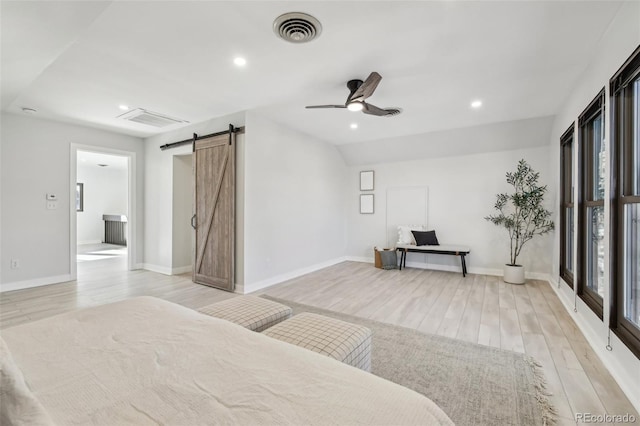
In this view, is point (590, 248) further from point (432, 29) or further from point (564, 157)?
point (432, 29)

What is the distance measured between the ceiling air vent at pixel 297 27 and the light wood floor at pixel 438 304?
113 inches

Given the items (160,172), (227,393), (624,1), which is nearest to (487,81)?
(624,1)

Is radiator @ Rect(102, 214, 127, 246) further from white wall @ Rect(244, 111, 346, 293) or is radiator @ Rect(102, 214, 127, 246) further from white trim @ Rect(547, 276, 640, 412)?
white trim @ Rect(547, 276, 640, 412)

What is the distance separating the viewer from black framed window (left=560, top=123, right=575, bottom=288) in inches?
154

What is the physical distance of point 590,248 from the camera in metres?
3.19

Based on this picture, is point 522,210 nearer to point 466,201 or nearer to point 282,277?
point 466,201

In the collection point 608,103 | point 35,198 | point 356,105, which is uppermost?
point 356,105

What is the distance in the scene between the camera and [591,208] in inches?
122

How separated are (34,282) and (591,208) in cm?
763

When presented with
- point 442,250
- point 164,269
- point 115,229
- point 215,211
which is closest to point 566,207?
point 442,250

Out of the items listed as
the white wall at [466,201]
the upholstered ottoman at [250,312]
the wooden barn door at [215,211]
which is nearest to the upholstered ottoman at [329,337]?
the upholstered ottoman at [250,312]

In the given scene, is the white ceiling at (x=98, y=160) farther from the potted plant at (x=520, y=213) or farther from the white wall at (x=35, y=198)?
the potted plant at (x=520, y=213)

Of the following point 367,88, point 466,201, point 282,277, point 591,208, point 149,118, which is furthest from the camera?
point 466,201

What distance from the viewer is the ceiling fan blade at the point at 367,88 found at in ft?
9.07
